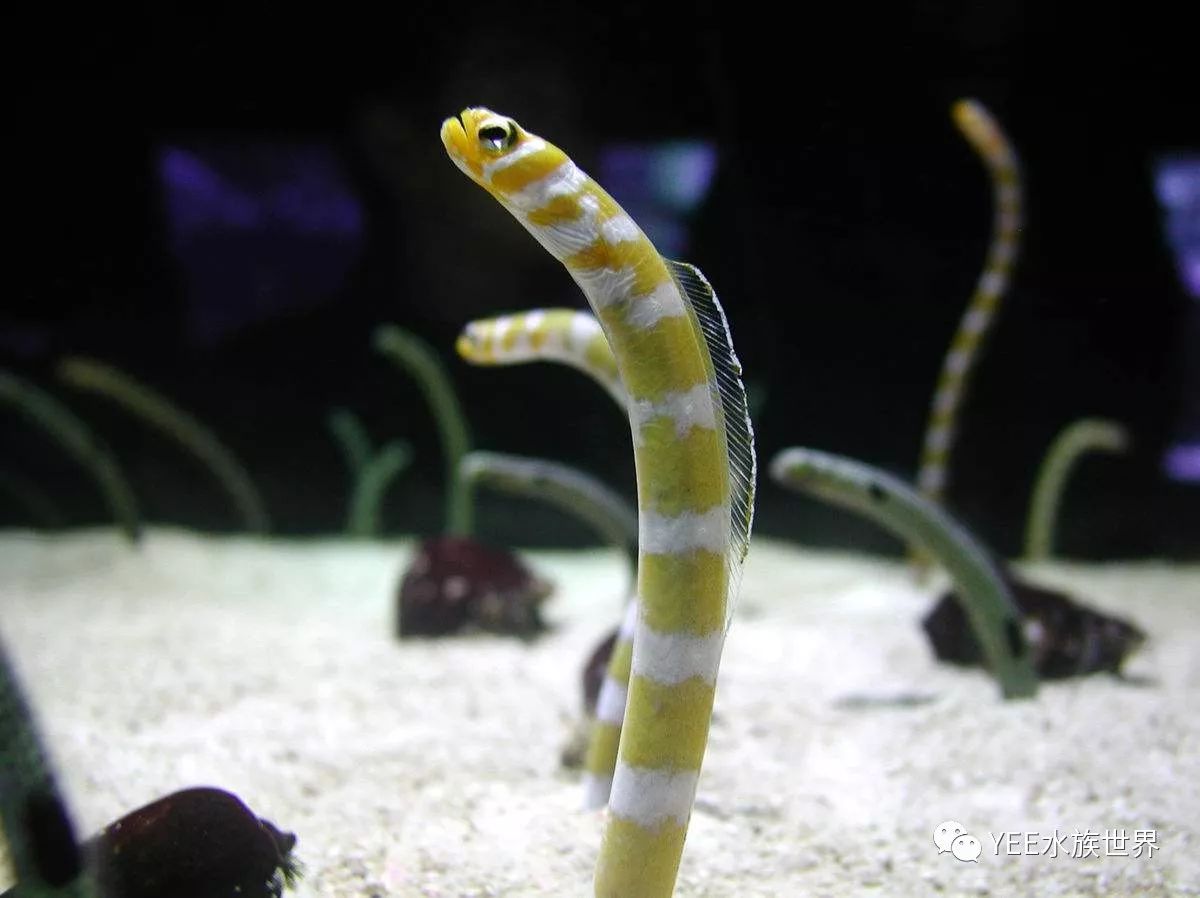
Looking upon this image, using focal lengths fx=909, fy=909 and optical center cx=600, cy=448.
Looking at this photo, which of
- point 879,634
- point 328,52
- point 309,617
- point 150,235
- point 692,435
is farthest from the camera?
point 150,235

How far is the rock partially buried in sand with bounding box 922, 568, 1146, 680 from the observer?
309 centimetres

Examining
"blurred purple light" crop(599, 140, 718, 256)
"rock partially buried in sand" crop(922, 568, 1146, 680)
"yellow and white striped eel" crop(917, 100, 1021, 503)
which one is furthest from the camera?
"blurred purple light" crop(599, 140, 718, 256)

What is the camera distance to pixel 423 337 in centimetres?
570

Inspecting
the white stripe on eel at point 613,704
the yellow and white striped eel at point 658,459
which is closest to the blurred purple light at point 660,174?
the white stripe on eel at point 613,704

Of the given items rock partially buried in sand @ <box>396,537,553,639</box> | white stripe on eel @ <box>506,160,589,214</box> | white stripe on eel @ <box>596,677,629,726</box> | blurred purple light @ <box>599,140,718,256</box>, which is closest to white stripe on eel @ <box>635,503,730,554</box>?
white stripe on eel @ <box>506,160,589,214</box>

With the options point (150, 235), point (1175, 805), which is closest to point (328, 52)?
point (150, 235)

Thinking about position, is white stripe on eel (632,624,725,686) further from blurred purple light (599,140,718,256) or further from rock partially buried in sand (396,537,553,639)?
blurred purple light (599,140,718,256)

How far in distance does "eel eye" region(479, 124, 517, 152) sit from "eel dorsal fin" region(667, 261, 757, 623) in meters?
0.31

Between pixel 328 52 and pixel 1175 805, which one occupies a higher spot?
pixel 328 52

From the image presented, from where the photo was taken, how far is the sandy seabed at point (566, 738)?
1.76 meters

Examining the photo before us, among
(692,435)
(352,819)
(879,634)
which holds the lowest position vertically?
(879,634)

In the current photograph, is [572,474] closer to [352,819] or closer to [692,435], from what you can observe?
[352,819]

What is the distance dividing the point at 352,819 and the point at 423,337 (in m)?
4.03

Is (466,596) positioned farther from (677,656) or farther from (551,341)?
(677,656)
